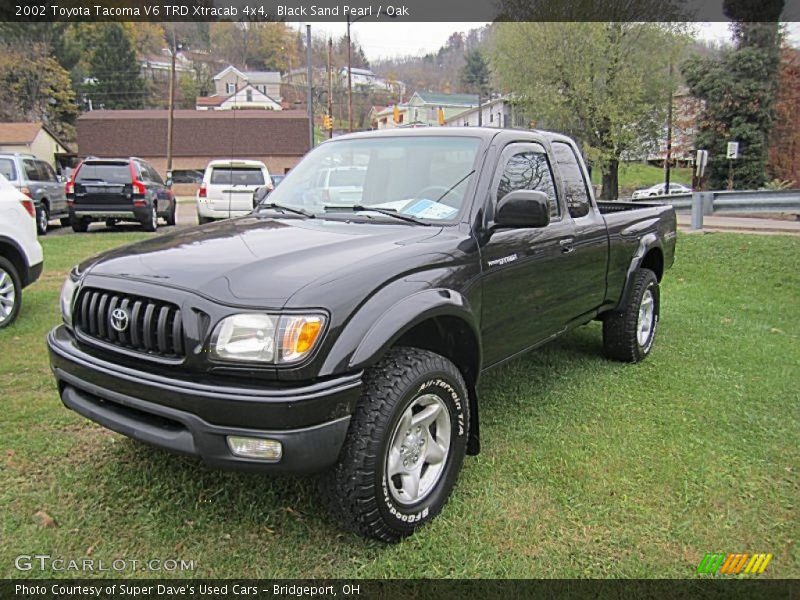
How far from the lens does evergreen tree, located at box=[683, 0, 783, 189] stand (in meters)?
33.9

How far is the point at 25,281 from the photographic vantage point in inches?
242

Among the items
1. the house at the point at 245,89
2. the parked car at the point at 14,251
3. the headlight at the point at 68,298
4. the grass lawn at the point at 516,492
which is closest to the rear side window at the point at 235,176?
the parked car at the point at 14,251

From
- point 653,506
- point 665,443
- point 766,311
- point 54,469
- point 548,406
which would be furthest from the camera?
point 766,311

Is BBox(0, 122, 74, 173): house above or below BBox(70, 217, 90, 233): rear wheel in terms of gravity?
above

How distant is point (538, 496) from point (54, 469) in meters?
2.57

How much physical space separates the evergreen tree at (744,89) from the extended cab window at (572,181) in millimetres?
33652

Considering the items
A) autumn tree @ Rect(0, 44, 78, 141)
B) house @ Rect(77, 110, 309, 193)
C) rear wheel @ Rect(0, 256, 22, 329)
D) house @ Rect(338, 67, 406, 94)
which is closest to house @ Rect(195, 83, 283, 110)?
house @ Rect(338, 67, 406, 94)

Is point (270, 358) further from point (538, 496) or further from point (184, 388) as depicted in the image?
point (538, 496)

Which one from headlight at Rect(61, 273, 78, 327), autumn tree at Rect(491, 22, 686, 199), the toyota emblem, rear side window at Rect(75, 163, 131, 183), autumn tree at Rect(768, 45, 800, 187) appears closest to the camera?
the toyota emblem

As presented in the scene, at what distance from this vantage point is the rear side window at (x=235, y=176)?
1418 centimetres

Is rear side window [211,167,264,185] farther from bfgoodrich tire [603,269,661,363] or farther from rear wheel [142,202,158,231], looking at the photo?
bfgoodrich tire [603,269,661,363]

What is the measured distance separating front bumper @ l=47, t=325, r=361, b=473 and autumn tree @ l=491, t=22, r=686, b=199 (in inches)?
1127

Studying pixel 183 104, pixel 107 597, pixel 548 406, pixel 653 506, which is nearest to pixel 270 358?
pixel 107 597

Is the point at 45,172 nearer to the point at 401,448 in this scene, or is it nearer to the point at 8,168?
the point at 8,168
